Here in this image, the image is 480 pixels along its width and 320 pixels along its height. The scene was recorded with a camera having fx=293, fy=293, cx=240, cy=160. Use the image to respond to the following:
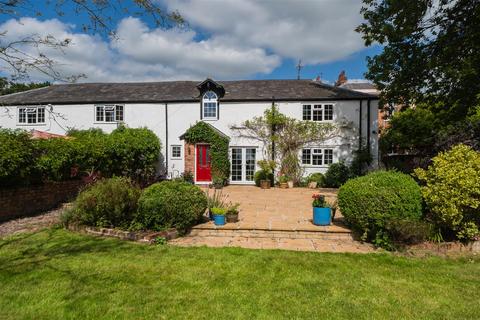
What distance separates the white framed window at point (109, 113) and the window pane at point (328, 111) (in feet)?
43.8

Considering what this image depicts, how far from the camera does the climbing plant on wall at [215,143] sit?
58.6 ft

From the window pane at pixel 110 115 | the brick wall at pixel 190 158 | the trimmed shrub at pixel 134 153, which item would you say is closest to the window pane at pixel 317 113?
the brick wall at pixel 190 158

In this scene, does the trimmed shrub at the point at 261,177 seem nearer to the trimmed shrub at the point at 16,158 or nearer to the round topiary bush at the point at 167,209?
the round topiary bush at the point at 167,209

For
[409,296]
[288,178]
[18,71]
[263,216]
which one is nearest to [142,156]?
[288,178]

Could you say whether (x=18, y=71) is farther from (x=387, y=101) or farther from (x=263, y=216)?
(x=387, y=101)

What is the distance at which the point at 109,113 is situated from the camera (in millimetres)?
20016

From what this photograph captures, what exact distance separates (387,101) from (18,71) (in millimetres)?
14711

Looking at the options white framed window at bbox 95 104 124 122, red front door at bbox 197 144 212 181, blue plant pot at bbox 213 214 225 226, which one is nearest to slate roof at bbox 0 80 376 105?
white framed window at bbox 95 104 124 122

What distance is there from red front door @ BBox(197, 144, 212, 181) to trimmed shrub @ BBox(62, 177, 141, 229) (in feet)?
35.3

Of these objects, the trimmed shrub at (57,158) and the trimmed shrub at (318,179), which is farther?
the trimmed shrub at (318,179)

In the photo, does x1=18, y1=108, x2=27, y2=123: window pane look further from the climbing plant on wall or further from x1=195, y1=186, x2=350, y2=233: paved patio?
x1=195, y1=186, x2=350, y2=233: paved patio

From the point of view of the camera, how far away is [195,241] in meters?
6.89

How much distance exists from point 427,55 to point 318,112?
21.6 feet

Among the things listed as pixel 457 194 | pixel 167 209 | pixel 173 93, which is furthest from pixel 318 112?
pixel 167 209
